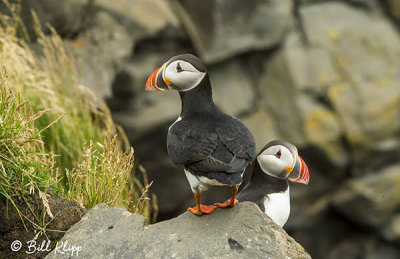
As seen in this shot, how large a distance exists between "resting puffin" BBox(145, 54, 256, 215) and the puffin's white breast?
0.83 meters

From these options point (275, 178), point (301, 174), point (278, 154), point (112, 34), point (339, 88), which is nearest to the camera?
point (301, 174)

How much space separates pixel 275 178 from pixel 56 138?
5.32 feet

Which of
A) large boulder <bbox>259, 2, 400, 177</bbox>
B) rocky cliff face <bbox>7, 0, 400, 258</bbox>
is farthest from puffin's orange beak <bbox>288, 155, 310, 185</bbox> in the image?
large boulder <bbox>259, 2, 400, 177</bbox>

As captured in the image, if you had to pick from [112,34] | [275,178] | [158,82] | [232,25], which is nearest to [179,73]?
[158,82]

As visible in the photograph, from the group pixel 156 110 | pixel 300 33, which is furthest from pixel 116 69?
pixel 300 33

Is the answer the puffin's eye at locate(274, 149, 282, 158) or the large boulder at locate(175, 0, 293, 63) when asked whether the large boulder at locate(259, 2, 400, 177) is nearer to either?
the large boulder at locate(175, 0, 293, 63)

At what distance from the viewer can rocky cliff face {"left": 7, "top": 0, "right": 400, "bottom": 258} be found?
784cm

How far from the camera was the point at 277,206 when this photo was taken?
12.2 feet

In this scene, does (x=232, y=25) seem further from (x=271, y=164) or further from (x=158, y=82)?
(x=158, y=82)

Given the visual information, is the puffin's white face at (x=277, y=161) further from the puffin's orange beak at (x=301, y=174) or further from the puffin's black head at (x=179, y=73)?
the puffin's black head at (x=179, y=73)

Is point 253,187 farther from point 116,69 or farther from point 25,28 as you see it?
point 116,69

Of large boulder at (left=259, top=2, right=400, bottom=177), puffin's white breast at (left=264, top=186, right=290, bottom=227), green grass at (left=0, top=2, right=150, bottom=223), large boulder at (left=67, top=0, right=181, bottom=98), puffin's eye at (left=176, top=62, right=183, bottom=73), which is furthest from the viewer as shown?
large boulder at (left=259, top=2, right=400, bottom=177)

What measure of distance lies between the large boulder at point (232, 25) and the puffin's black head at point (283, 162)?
434cm

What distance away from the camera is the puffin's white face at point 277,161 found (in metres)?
3.59
